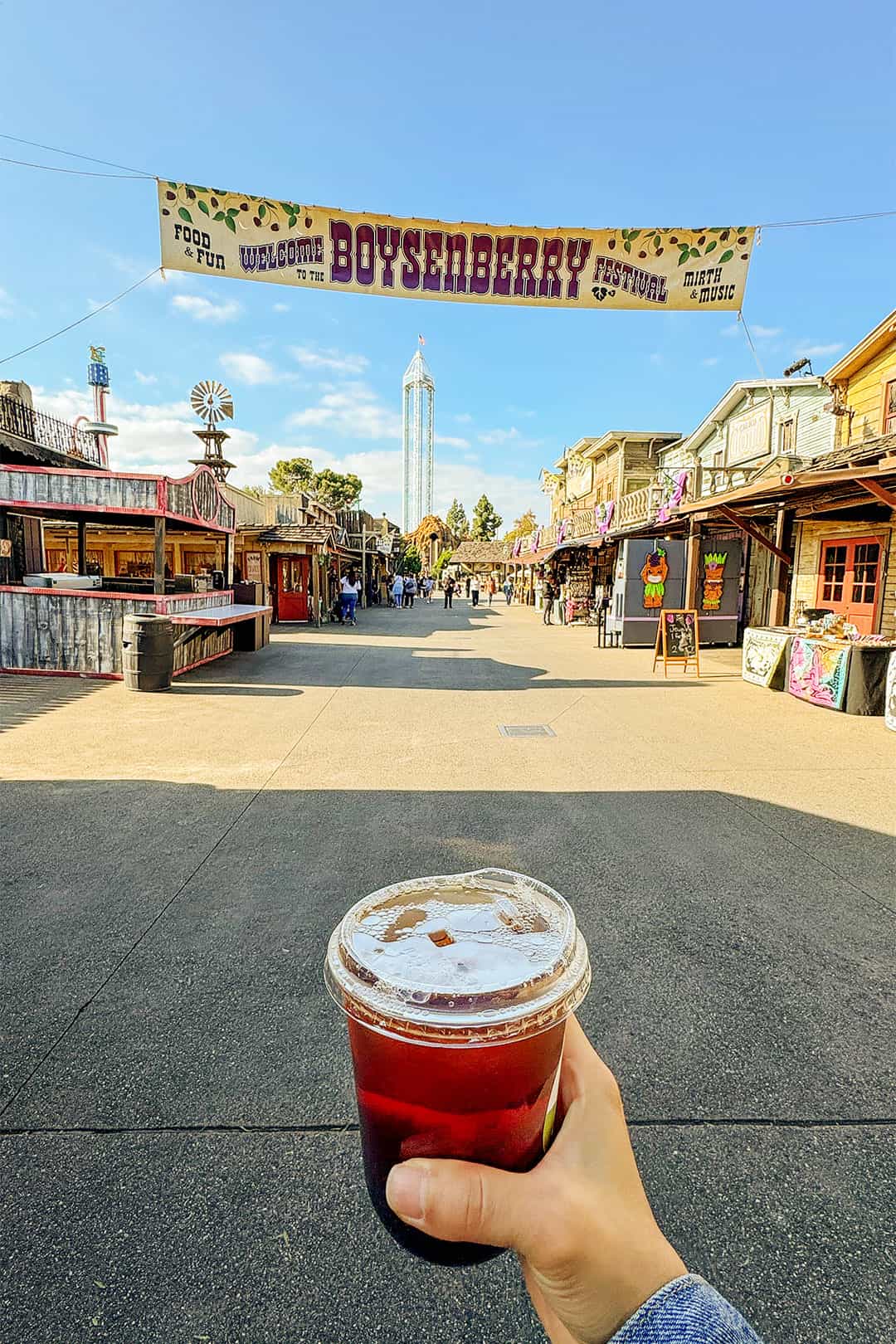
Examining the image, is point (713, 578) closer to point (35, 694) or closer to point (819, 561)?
point (819, 561)

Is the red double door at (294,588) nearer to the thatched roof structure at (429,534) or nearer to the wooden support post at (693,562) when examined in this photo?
the wooden support post at (693,562)

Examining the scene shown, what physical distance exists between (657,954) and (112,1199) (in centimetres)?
231

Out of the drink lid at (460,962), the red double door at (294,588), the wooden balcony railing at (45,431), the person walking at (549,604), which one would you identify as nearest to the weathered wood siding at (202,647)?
the wooden balcony railing at (45,431)

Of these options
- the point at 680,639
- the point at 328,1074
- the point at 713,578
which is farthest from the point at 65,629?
the point at 713,578

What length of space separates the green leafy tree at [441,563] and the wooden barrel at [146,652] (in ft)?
253

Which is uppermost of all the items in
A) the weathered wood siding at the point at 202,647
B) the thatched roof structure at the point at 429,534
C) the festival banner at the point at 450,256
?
the thatched roof structure at the point at 429,534

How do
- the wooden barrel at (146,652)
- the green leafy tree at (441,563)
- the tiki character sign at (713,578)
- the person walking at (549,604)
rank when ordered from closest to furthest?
the wooden barrel at (146,652) < the tiki character sign at (713,578) < the person walking at (549,604) < the green leafy tree at (441,563)

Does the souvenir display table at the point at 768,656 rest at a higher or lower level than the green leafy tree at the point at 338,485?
lower

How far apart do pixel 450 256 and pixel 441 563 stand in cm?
8256

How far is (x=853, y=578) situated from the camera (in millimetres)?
13883

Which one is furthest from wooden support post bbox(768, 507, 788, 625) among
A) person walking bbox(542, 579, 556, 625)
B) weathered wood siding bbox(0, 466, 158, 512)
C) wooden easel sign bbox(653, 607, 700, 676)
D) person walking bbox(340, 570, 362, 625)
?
person walking bbox(340, 570, 362, 625)

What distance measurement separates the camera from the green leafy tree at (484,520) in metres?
100

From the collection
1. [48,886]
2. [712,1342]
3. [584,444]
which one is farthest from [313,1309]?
[584,444]

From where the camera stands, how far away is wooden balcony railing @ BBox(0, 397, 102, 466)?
46.9ft
